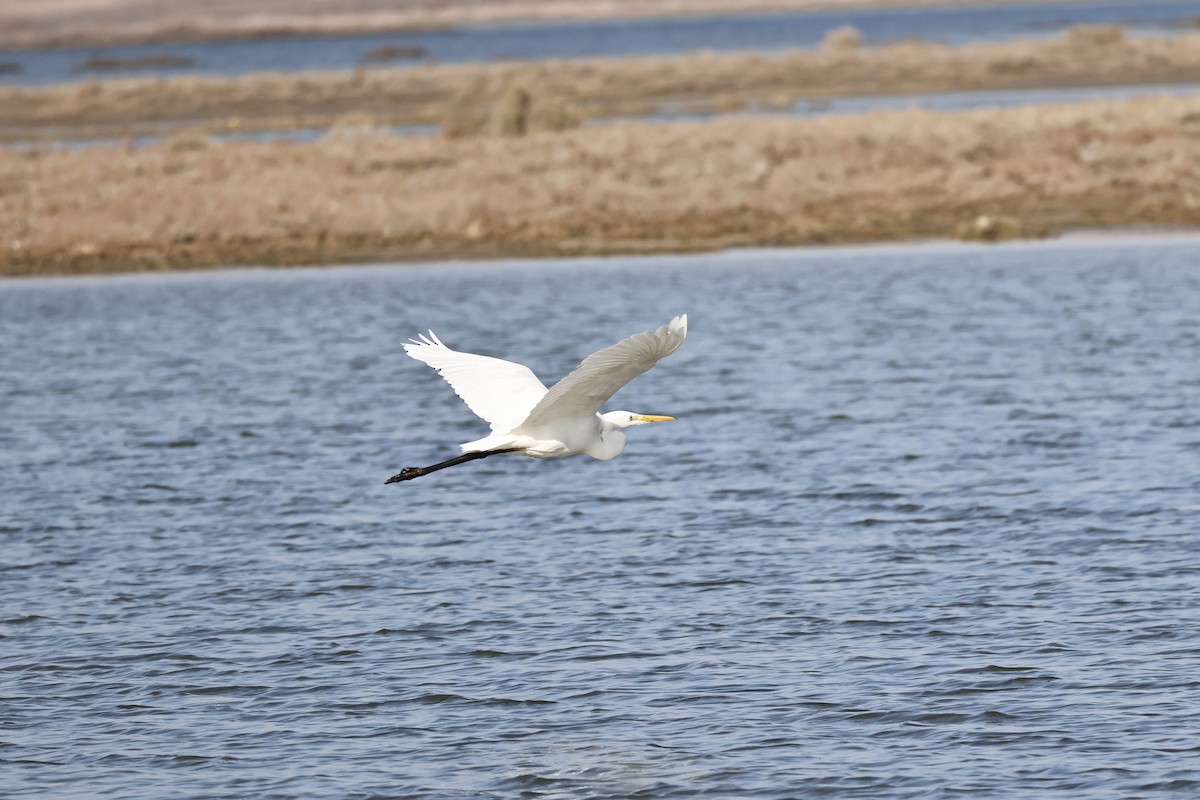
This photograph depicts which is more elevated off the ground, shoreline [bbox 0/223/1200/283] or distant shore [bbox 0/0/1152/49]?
distant shore [bbox 0/0/1152/49]

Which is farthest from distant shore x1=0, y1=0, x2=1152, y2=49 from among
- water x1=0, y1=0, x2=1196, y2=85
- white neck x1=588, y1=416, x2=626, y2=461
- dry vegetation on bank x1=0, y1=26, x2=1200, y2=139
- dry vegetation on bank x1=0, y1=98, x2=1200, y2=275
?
white neck x1=588, y1=416, x2=626, y2=461

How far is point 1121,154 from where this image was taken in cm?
3559

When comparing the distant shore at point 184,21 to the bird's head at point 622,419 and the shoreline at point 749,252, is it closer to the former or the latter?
the shoreline at point 749,252

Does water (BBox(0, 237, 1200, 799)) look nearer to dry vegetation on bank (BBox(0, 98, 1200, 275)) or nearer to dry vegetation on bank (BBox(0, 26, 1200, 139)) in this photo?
dry vegetation on bank (BBox(0, 98, 1200, 275))

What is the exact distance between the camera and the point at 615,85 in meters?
70.3

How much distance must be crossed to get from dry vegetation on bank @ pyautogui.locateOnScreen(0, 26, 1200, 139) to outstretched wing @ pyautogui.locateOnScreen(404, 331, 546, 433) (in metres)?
46.6

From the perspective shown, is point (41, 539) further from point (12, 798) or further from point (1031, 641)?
point (1031, 641)

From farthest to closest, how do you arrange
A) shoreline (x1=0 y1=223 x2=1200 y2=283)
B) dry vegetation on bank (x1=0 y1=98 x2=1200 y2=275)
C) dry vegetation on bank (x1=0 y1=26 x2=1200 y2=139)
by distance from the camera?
dry vegetation on bank (x1=0 y1=26 x2=1200 y2=139), dry vegetation on bank (x1=0 y1=98 x2=1200 y2=275), shoreline (x1=0 y1=223 x2=1200 y2=283)

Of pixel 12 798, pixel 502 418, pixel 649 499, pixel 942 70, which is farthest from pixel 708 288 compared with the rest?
pixel 942 70

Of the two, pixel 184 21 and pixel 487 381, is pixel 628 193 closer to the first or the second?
pixel 487 381

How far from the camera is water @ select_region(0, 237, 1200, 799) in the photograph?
1019 centimetres

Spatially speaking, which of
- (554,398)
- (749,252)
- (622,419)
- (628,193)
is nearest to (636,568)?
(622,419)

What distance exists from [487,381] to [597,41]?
383 ft

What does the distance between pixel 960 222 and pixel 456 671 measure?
23.4m
